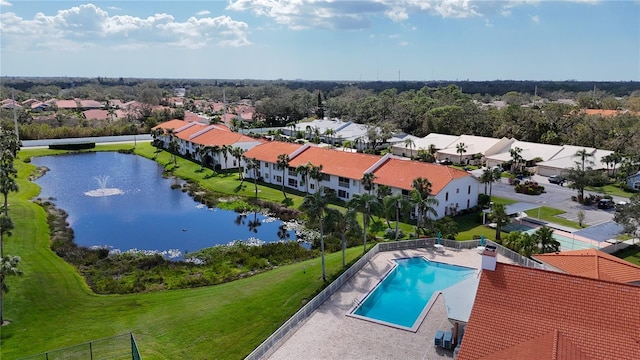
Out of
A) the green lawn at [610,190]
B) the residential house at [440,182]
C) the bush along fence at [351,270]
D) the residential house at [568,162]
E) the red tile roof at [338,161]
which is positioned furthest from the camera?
the residential house at [568,162]

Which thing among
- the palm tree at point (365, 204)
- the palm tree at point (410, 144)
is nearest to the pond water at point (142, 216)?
the palm tree at point (365, 204)

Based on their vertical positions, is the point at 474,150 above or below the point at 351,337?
above

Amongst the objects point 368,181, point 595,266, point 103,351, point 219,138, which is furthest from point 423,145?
point 103,351

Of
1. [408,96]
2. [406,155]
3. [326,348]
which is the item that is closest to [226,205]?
[326,348]

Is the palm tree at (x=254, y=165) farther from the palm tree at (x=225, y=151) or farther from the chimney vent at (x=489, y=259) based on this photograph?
the chimney vent at (x=489, y=259)

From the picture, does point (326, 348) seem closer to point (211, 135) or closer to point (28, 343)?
point (28, 343)

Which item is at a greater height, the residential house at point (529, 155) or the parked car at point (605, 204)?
the residential house at point (529, 155)

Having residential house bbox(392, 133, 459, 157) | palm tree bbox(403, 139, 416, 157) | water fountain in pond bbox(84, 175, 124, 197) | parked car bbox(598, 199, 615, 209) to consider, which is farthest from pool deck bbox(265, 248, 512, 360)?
residential house bbox(392, 133, 459, 157)

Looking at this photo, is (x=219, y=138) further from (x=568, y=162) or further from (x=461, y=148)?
(x=568, y=162)
